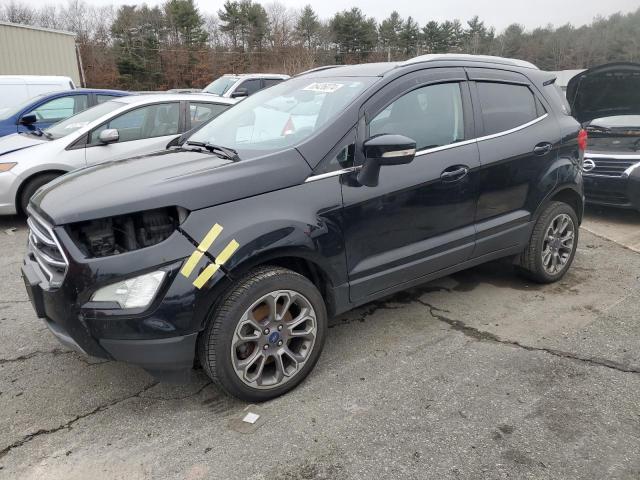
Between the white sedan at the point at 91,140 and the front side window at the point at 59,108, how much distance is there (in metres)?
1.46

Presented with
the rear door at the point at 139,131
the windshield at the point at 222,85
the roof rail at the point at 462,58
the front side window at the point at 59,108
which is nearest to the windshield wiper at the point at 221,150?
the roof rail at the point at 462,58

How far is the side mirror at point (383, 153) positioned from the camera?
2.89 meters

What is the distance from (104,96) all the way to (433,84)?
685 cm

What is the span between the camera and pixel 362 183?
301cm

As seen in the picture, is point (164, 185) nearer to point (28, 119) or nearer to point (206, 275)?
point (206, 275)

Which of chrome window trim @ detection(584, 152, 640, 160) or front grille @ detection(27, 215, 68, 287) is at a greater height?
front grille @ detection(27, 215, 68, 287)

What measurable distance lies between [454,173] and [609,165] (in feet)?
13.7

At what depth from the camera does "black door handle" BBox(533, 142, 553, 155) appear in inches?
156

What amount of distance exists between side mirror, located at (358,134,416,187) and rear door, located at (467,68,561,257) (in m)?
0.91

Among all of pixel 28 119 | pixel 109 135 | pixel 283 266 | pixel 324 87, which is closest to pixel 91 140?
pixel 109 135

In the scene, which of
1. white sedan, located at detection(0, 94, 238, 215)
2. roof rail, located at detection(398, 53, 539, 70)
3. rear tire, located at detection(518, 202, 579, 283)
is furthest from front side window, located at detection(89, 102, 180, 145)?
rear tire, located at detection(518, 202, 579, 283)

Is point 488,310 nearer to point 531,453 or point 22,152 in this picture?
point 531,453

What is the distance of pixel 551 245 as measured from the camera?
4.32 metres

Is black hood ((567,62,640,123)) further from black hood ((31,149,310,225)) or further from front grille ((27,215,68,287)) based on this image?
front grille ((27,215,68,287))
